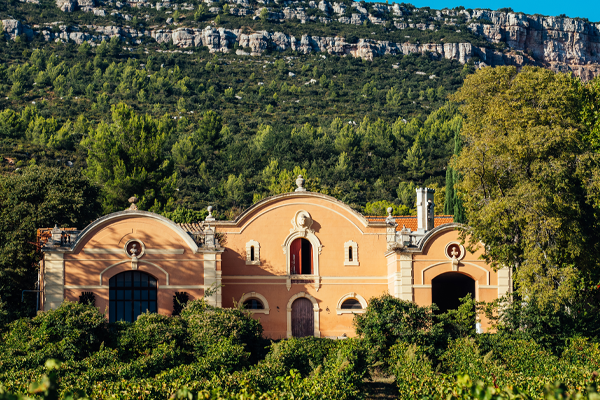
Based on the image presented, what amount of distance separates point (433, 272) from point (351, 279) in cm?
366

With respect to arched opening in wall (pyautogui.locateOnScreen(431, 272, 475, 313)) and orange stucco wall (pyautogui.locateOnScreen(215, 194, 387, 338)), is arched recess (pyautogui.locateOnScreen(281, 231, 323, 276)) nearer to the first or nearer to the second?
orange stucco wall (pyautogui.locateOnScreen(215, 194, 387, 338))

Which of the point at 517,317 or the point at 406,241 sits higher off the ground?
the point at 406,241

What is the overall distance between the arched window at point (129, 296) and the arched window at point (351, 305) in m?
8.28

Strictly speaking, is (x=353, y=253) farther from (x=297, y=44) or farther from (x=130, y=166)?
(x=297, y=44)

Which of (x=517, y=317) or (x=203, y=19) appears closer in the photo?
(x=517, y=317)

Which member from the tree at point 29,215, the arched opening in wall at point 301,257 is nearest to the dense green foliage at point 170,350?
the tree at point 29,215

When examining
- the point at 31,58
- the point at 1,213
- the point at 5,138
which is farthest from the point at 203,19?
the point at 1,213

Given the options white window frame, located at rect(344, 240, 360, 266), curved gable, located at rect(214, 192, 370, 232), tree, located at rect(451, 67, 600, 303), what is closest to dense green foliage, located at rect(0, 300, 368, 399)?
curved gable, located at rect(214, 192, 370, 232)

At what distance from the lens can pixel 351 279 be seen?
28.8m

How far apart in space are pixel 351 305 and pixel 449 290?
5597mm

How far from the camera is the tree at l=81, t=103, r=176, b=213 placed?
41750mm

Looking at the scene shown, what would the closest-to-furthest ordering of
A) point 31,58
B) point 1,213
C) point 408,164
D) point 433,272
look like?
1. point 433,272
2. point 1,213
3. point 408,164
4. point 31,58

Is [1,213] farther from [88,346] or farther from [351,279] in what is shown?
[351,279]

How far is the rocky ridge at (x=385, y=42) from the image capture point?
104625 millimetres
